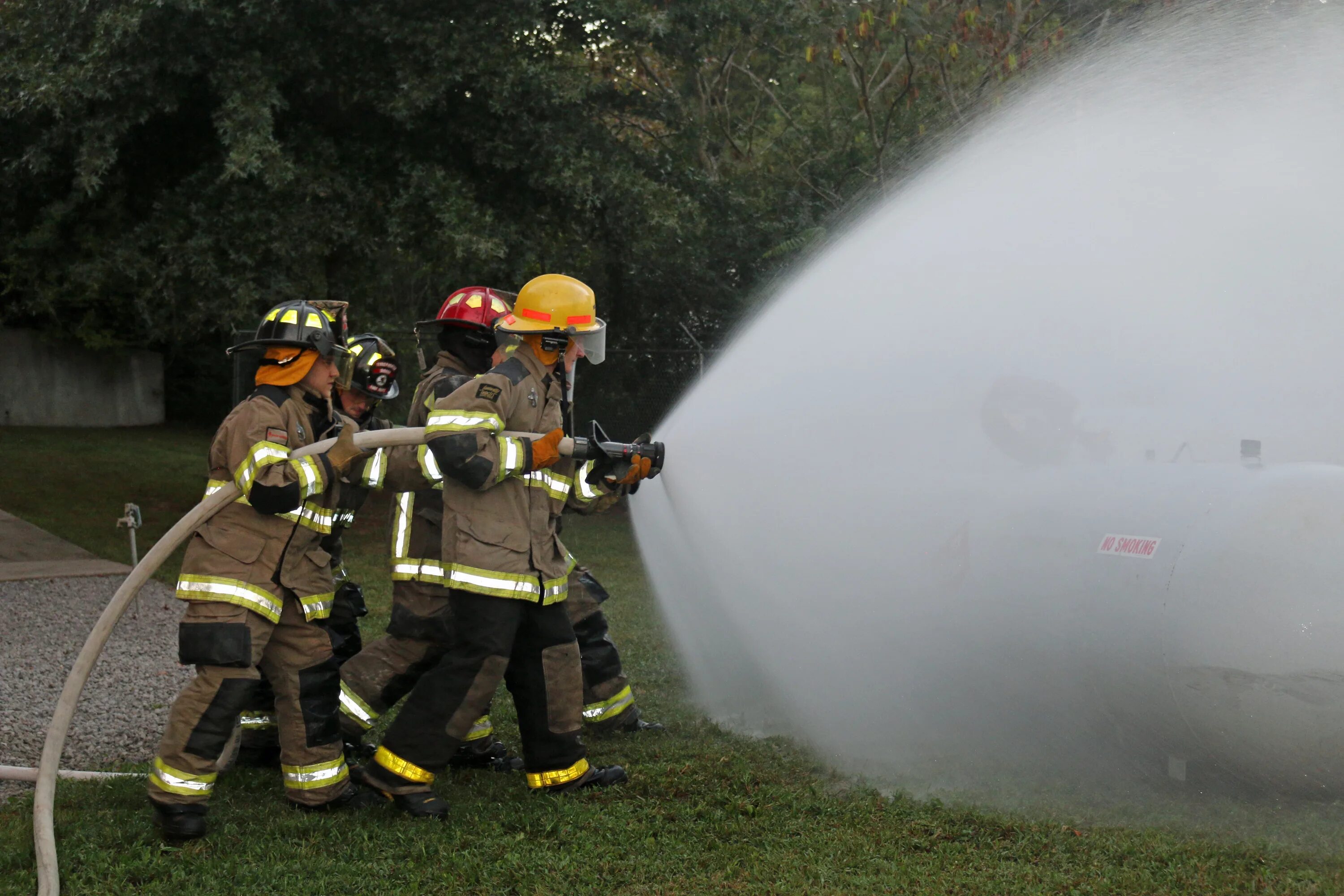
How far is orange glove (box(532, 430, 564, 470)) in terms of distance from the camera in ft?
15.5

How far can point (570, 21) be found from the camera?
1259 centimetres

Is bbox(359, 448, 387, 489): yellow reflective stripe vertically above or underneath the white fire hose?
above

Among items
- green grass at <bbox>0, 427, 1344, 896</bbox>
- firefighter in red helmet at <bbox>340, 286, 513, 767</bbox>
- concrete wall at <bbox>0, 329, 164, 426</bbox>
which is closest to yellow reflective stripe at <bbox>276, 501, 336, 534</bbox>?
firefighter in red helmet at <bbox>340, 286, 513, 767</bbox>

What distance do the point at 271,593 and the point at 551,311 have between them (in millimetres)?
1475

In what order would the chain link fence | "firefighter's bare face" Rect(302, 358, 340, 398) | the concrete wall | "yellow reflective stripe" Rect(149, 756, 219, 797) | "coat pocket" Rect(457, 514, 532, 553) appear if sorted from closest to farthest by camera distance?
"yellow reflective stripe" Rect(149, 756, 219, 797) < "coat pocket" Rect(457, 514, 532, 553) < "firefighter's bare face" Rect(302, 358, 340, 398) < the chain link fence < the concrete wall

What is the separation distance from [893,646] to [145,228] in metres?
9.07

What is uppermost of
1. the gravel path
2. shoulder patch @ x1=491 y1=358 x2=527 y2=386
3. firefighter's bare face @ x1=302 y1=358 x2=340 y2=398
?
shoulder patch @ x1=491 y1=358 x2=527 y2=386

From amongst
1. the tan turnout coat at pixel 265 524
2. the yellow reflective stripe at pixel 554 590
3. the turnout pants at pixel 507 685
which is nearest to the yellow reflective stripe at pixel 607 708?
the turnout pants at pixel 507 685

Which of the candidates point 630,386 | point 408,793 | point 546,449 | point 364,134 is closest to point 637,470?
point 546,449

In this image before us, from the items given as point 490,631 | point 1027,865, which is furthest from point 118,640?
point 1027,865

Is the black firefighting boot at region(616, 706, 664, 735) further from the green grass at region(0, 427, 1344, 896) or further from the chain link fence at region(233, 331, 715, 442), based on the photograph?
the chain link fence at region(233, 331, 715, 442)

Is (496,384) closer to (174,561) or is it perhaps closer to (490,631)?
Result: (490,631)

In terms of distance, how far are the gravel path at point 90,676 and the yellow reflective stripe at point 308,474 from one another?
75.1 inches

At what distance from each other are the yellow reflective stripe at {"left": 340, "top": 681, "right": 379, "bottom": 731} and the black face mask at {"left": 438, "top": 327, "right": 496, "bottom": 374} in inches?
58.6
